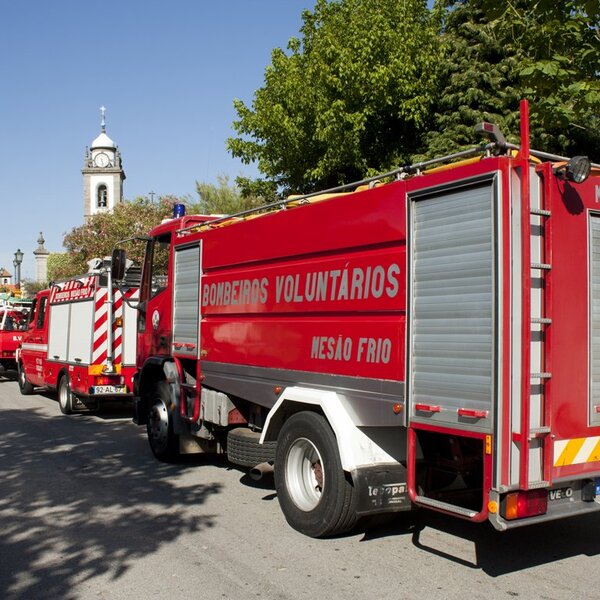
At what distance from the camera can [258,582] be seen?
181 inches

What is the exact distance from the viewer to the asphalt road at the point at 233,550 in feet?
14.8

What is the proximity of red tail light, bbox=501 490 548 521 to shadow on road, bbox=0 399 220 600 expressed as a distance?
264cm

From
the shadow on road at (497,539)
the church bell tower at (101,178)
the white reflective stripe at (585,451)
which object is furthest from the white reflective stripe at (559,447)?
the church bell tower at (101,178)

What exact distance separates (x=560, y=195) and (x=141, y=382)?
19.8ft

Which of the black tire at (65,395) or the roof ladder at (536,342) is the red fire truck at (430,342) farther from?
the black tire at (65,395)

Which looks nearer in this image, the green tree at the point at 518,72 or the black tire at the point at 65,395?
the green tree at the point at 518,72

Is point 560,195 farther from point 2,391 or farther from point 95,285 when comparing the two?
point 2,391

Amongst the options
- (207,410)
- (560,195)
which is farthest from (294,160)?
(560,195)

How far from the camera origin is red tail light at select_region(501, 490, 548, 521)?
4242 mm

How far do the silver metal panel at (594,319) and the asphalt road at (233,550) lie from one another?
120cm

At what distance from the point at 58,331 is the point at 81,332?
4.76 feet

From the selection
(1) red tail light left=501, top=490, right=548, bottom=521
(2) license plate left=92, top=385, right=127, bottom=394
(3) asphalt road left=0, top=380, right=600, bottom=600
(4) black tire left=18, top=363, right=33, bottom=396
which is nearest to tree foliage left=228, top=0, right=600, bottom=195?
(2) license plate left=92, top=385, right=127, bottom=394

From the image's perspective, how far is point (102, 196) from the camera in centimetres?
10606

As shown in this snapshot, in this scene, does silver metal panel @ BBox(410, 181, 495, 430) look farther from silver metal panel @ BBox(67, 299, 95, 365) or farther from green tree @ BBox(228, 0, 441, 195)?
green tree @ BBox(228, 0, 441, 195)
